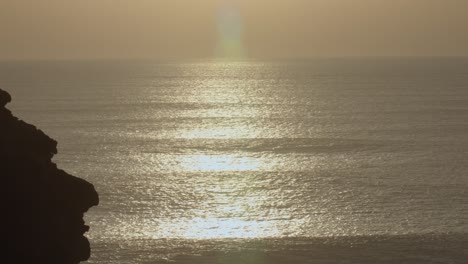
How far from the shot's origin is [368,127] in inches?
4488

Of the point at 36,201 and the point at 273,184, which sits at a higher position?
the point at 36,201

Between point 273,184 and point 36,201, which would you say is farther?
point 273,184

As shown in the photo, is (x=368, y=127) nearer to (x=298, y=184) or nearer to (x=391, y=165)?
(x=391, y=165)

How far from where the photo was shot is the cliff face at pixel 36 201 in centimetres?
2147

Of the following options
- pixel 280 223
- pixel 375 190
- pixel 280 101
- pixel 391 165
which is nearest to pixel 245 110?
pixel 280 101

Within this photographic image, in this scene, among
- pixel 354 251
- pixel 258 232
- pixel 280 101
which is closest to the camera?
pixel 354 251

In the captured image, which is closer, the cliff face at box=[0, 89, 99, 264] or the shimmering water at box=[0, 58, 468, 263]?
the cliff face at box=[0, 89, 99, 264]

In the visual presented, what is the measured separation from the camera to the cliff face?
21.5 metres

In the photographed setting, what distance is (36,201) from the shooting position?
21875mm

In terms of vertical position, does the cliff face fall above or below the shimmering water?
above

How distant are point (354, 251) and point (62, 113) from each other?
96.7 metres

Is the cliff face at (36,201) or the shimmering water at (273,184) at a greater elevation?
the cliff face at (36,201)

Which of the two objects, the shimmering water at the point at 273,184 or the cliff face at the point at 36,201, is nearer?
the cliff face at the point at 36,201

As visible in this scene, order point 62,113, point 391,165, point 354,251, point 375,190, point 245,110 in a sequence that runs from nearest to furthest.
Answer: point 354,251 < point 375,190 < point 391,165 < point 62,113 < point 245,110
